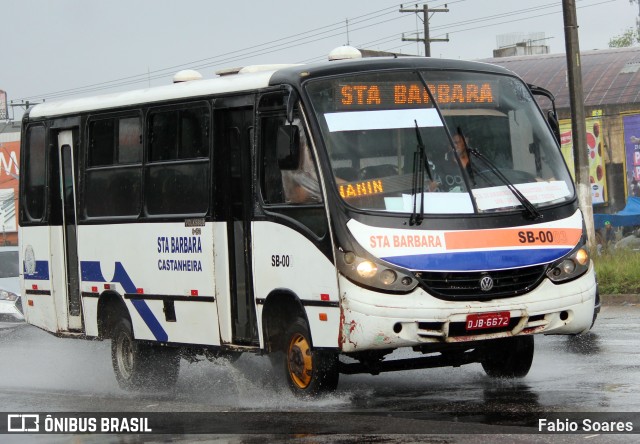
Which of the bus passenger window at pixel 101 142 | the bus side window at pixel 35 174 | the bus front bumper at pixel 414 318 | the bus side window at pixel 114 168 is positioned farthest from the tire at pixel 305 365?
the bus side window at pixel 35 174

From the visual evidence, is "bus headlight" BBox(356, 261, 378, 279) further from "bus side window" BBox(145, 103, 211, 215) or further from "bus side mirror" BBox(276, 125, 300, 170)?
"bus side window" BBox(145, 103, 211, 215)

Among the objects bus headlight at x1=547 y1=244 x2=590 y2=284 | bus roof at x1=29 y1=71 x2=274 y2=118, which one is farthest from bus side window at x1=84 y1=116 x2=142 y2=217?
bus headlight at x1=547 y1=244 x2=590 y2=284

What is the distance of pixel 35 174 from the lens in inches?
594

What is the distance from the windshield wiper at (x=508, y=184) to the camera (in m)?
10.2

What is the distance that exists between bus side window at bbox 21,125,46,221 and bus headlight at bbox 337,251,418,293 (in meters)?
6.27

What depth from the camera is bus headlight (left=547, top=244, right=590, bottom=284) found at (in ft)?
33.3

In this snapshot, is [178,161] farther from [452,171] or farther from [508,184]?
[508,184]

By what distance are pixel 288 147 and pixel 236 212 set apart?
1409mm

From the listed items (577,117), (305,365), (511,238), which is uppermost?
(577,117)

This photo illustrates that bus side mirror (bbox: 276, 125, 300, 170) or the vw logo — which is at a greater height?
bus side mirror (bbox: 276, 125, 300, 170)

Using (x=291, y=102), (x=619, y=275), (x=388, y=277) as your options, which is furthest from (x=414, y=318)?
(x=619, y=275)

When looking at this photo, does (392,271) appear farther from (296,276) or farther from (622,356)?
(622,356)

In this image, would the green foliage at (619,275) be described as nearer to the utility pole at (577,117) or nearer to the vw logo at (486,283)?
the utility pole at (577,117)

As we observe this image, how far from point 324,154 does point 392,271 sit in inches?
47.0
